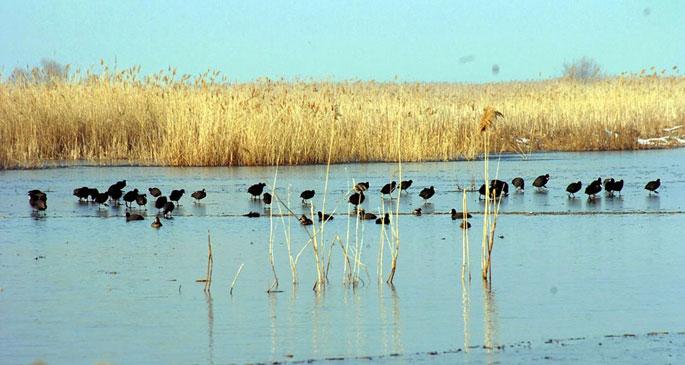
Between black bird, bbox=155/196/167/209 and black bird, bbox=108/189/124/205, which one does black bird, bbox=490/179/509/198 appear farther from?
black bird, bbox=108/189/124/205

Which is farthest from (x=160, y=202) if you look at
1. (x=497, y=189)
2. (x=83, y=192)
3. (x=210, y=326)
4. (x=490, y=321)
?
(x=490, y=321)

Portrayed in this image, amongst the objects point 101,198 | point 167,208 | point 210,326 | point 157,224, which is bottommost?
point 210,326

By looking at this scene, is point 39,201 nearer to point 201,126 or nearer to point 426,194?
point 426,194

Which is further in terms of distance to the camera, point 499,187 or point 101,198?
point 499,187

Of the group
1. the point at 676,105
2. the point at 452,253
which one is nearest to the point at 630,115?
the point at 676,105

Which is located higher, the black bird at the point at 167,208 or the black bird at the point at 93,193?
the black bird at the point at 93,193

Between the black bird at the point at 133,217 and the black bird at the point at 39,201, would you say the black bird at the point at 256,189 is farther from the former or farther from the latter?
the black bird at the point at 39,201

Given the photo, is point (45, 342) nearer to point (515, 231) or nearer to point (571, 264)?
point (571, 264)

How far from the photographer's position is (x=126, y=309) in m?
5.85

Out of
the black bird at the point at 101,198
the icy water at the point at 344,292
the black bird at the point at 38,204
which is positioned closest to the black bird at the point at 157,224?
the icy water at the point at 344,292

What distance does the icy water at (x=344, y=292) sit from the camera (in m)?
4.93

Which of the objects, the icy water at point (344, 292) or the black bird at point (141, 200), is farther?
the black bird at point (141, 200)

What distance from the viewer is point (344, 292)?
21.1ft

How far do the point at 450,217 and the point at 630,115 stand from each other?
16789mm
